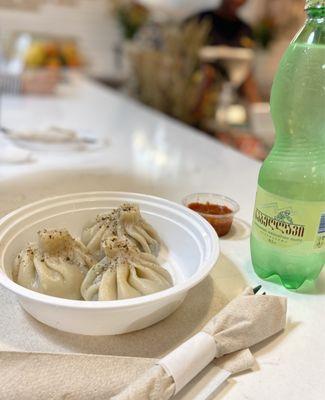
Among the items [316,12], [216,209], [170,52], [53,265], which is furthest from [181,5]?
[53,265]

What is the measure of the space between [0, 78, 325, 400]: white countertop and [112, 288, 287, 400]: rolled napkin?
0.03 m

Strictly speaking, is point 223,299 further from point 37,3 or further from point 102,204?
point 37,3

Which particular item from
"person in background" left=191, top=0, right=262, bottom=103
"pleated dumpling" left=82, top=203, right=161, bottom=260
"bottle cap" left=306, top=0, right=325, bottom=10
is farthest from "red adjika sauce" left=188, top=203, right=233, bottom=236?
"person in background" left=191, top=0, right=262, bottom=103

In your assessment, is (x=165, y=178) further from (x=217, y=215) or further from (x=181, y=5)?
(x=181, y=5)

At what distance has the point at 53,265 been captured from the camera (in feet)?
1.64

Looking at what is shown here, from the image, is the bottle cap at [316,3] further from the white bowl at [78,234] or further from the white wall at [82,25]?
the white wall at [82,25]

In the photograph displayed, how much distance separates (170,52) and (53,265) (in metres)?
1.80

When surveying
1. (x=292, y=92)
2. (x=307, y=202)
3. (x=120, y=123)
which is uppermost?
(x=292, y=92)

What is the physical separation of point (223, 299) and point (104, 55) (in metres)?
2.83

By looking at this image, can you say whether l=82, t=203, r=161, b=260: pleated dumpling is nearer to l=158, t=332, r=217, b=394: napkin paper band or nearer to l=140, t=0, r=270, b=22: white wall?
l=158, t=332, r=217, b=394: napkin paper band

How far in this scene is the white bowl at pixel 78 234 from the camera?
1.36 feet

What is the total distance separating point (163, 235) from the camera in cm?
65

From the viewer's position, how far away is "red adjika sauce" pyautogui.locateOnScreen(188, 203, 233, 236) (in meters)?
0.69

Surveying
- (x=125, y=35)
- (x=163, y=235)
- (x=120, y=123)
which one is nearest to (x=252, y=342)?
(x=163, y=235)
